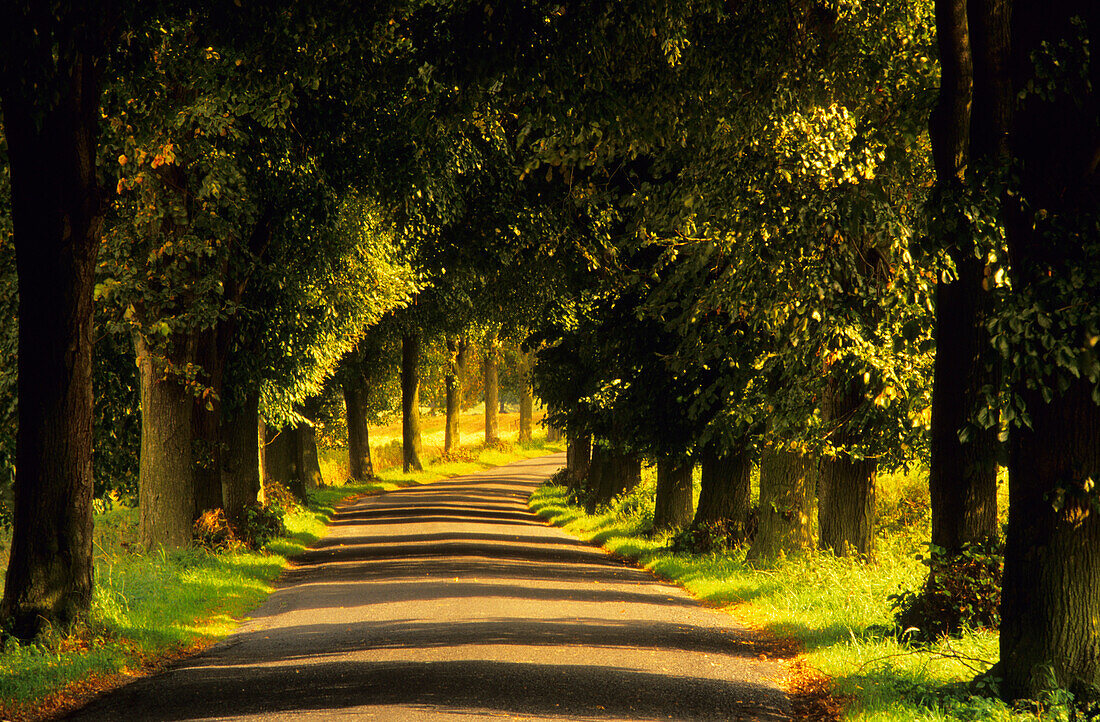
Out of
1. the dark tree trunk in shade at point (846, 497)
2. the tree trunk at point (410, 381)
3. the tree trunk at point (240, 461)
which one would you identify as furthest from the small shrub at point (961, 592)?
the tree trunk at point (410, 381)

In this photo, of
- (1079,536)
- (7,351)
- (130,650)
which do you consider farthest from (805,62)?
(7,351)

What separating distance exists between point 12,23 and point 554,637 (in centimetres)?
790

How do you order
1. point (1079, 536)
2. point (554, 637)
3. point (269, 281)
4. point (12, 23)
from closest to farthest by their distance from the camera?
1. point (1079, 536)
2. point (12, 23)
3. point (554, 637)
4. point (269, 281)

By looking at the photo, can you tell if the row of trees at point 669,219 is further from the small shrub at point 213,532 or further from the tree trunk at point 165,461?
the small shrub at point 213,532

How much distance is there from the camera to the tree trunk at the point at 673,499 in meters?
23.6

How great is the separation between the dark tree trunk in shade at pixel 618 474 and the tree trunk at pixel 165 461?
1532cm

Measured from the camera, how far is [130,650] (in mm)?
10430

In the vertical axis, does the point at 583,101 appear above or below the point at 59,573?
above

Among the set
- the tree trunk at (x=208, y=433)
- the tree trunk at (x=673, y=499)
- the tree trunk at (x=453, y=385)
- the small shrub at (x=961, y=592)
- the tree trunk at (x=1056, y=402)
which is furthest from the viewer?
the tree trunk at (x=453, y=385)

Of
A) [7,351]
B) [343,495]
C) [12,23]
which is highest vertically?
[12,23]

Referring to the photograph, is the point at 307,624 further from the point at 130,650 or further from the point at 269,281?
the point at 269,281

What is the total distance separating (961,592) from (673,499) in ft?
45.6

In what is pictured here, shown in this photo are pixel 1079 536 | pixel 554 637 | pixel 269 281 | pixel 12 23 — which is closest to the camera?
pixel 1079 536

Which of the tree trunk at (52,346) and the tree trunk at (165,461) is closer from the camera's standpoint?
the tree trunk at (52,346)
